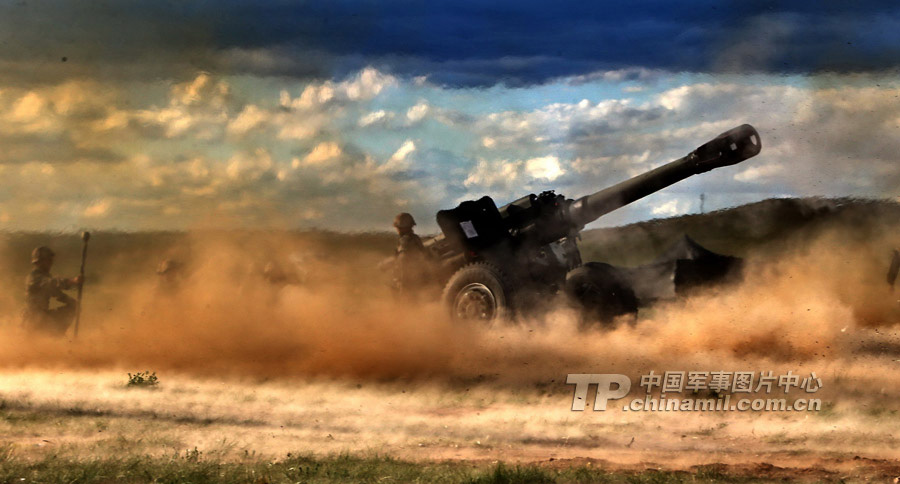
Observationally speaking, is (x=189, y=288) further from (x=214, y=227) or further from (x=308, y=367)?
(x=308, y=367)

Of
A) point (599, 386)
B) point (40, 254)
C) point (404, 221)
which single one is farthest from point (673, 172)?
point (40, 254)

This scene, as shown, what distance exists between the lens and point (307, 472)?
14.7 meters

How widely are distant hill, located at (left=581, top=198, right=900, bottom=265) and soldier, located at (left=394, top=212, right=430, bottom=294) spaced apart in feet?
14.8

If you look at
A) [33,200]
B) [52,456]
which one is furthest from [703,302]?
[33,200]

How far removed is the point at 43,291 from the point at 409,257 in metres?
8.61

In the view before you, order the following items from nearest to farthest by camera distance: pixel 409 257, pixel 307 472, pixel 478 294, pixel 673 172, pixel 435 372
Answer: pixel 307 472, pixel 435 372, pixel 478 294, pixel 673 172, pixel 409 257

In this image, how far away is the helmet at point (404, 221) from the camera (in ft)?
72.7

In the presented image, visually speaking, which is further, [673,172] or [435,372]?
[673,172]

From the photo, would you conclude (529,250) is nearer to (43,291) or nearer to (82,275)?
(82,275)

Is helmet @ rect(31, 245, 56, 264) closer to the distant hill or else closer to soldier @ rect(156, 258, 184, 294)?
soldier @ rect(156, 258, 184, 294)

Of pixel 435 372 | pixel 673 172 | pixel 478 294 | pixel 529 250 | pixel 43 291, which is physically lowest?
pixel 435 372

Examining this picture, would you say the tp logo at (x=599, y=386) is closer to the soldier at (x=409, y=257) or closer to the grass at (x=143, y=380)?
the soldier at (x=409, y=257)

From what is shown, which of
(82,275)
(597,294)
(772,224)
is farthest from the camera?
(82,275)

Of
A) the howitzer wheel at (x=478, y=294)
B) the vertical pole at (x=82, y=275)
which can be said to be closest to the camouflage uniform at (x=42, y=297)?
the vertical pole at (x=82, y=275)
